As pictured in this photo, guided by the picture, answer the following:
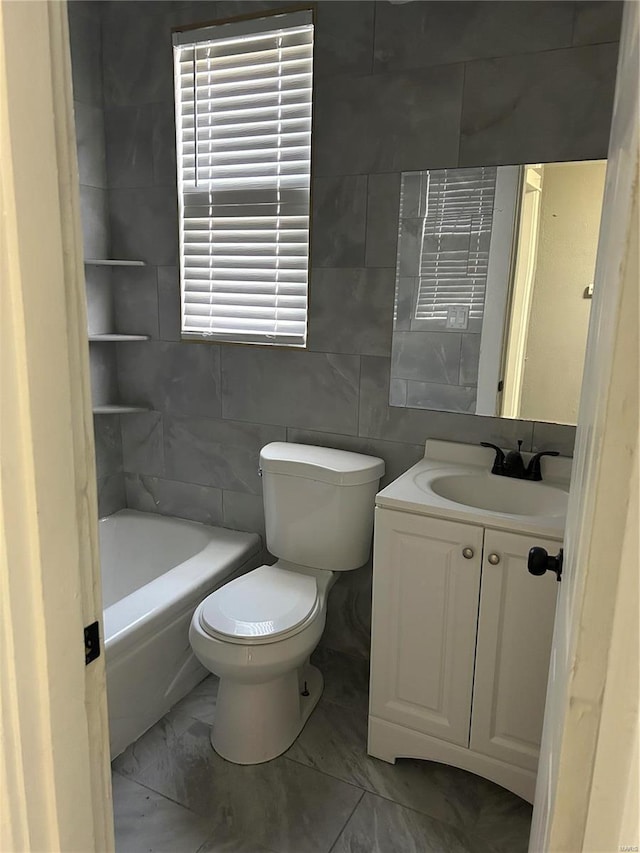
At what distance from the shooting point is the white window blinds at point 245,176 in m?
2.26

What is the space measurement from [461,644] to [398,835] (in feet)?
1.78

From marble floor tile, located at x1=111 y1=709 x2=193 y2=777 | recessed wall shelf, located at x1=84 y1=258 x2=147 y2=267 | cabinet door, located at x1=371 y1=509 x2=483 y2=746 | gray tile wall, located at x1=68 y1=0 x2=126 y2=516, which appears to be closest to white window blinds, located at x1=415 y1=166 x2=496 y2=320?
cabinet door, located at x1=371 y1=509 x2=483 y2=746

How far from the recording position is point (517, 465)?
204 cm

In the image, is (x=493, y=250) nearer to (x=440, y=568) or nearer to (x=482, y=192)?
(x=482, y=192)

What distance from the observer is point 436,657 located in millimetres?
1880

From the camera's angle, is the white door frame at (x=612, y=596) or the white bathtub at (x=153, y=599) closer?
the white door frame at (x=612, y=596)

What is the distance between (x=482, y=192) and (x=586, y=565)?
1.69 m

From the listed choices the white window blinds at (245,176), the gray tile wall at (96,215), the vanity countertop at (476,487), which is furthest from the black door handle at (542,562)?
the gray tile wall at (96,215)

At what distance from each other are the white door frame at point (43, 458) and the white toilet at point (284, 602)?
105cm

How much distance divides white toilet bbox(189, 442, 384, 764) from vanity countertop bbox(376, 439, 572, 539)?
220 mm

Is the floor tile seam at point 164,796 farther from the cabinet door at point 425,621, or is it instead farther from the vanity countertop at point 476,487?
the vanity countertop at point 476,487

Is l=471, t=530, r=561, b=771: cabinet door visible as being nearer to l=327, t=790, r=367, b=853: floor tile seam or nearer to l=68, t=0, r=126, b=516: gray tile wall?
l=327, t=790, r=367, b=853: floor tile seam

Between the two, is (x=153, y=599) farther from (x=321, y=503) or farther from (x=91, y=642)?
(x=91, y=642)

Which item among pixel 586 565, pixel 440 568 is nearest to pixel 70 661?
pixel 586 565
